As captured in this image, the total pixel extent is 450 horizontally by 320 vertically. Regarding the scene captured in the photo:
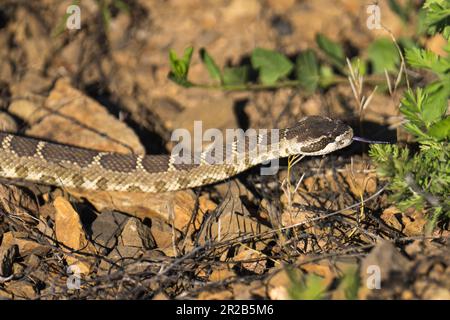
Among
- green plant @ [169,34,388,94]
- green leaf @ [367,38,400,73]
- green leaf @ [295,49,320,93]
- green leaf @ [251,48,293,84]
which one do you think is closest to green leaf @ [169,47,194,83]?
green plant @ [169,34,388,94]

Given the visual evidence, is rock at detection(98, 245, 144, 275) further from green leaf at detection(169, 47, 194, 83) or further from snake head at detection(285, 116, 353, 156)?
green leaf at detection(169, 47, 194, 83)

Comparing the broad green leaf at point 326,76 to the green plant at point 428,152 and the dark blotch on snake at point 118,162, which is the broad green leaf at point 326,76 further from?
the dark blotch on snake at point 118,162

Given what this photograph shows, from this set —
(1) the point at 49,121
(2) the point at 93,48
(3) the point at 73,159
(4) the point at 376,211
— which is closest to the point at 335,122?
(4) the point at 376,211

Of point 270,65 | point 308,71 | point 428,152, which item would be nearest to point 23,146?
point 270,65

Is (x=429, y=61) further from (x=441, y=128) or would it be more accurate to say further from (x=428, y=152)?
(x=428, y=152)

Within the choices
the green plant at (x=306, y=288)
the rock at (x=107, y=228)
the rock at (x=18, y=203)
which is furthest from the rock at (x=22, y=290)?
the green plant at (x=306, y=288)
